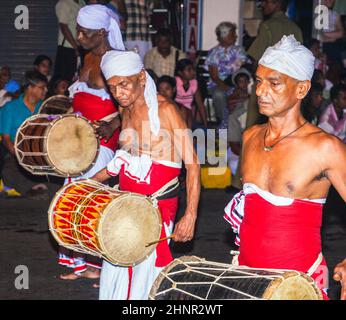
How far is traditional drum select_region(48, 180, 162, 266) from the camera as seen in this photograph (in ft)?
17.2

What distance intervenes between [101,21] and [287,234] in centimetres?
341

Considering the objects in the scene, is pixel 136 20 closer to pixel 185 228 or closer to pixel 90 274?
pixel 90 274

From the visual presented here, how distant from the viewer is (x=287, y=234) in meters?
4.42

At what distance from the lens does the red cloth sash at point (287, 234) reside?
14.5ft

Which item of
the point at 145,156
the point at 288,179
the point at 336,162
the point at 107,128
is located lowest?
the point at 107,128

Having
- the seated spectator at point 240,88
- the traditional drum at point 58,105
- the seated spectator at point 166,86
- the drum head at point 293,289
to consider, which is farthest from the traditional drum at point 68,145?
the seated spectator at point 240,88

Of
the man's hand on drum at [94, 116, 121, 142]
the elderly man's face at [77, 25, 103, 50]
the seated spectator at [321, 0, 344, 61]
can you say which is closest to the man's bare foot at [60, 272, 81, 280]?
the man's hand on drum at [94, 116, 121, 142]

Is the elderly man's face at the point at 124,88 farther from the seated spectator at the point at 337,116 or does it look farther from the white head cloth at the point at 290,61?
the seated spectator at the point at 337,116

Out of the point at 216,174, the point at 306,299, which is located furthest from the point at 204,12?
the point at 306,299

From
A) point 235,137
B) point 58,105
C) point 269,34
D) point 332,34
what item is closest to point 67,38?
point 235,137

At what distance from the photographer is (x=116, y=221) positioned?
17.2 feet

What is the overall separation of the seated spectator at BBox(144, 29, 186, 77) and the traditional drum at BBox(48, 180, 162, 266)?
28.5ft

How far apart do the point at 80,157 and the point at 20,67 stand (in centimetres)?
916

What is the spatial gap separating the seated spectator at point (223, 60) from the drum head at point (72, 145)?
7.54 meters
